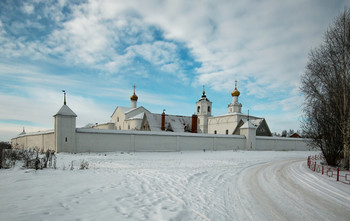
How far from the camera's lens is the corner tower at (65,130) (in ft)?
62.9

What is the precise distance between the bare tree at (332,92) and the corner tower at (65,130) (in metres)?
20.4

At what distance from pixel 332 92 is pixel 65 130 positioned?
22121 mm

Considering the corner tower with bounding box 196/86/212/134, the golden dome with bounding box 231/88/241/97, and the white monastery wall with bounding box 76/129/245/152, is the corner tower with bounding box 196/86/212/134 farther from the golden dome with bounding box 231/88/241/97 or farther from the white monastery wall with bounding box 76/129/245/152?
the white monastery wall with bounding box 76/129/245/152

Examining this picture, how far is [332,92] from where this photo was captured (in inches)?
628

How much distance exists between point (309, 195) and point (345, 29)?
13865mm

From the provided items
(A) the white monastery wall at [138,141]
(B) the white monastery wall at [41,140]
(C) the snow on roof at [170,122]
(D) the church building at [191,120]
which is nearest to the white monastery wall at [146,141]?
(A) the white monastery wall at [138,141]

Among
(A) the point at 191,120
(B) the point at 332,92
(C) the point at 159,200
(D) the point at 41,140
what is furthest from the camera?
(A) the point at 191,120

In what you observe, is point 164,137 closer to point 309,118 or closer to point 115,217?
point 309,118

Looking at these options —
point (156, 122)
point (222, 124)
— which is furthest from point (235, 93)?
point (156, 122)

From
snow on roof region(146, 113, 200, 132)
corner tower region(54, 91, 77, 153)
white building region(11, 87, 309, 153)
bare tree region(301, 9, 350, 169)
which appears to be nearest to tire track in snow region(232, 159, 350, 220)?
bare tree region(301, 9, 350, 169)

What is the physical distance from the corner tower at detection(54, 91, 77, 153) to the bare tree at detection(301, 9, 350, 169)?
2041 centimetres

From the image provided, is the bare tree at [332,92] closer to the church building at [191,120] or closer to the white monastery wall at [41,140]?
the church building at [191,120]

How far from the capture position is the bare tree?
1518cm

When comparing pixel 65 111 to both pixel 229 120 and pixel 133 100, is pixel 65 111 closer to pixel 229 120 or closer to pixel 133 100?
pixel 133 100
